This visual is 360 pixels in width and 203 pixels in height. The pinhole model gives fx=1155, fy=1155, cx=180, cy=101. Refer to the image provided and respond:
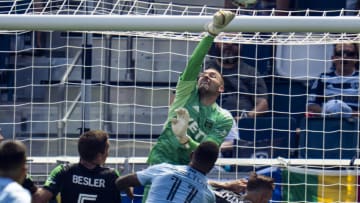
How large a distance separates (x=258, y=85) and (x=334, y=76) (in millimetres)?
777

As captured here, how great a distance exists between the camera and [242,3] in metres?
8.14

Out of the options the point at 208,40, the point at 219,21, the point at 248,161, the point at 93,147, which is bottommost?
the point at 248,161

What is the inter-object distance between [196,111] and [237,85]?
2580 millimetres

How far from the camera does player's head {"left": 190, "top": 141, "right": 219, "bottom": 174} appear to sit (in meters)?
7.10

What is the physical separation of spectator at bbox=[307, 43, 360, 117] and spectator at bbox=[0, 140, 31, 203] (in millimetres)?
4838

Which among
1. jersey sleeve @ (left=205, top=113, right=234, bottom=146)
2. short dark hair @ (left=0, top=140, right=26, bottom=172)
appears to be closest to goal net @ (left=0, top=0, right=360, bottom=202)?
jersey sleeve @ (left=205, top=113, right=234, bottom=146)

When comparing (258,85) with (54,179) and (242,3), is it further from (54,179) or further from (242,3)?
(54,179)

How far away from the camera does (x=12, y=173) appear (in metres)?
5.92

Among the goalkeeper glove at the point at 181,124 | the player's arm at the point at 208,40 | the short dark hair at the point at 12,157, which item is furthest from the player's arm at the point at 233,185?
the short dark hair at the point at 12,157

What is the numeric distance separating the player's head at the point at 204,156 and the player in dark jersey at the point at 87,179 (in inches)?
29.4

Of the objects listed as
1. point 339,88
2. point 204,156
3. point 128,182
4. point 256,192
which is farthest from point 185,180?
point 339,88

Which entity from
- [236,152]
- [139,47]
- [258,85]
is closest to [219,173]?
[236,152]

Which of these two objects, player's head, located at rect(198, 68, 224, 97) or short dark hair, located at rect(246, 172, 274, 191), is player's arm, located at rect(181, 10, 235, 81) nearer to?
player's head, located at rect(198, 68, 224, 97)

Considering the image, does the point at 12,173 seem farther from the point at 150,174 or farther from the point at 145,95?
the point at 145,95
